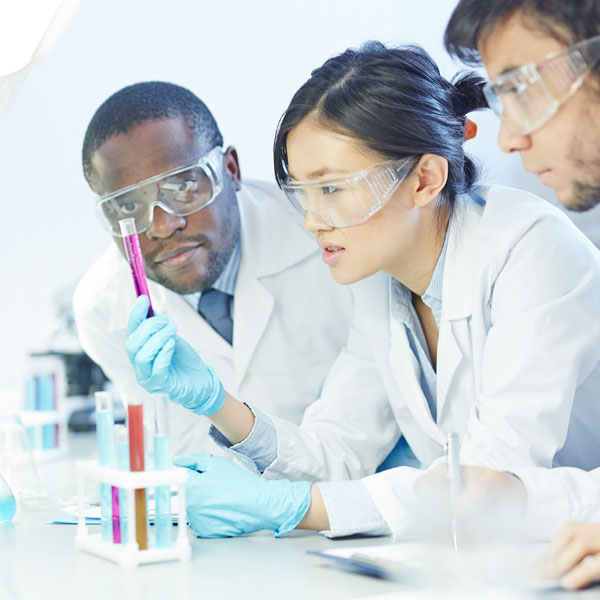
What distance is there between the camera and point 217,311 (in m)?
2.24

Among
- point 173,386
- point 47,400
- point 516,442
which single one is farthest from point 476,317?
point 47,400

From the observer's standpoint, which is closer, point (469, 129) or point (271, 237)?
point (469, 129)

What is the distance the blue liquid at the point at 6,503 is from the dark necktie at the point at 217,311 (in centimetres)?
80

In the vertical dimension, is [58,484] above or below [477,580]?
below

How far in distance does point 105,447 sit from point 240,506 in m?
0.26

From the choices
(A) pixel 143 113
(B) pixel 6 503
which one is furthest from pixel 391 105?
(B) pixel 6 503

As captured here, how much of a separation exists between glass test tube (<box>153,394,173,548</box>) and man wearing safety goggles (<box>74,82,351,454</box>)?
85 centimetres

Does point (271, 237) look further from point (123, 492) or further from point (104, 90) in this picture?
point (104, 90)

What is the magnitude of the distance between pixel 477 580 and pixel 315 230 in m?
0.85

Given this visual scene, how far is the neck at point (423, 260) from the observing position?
174cm

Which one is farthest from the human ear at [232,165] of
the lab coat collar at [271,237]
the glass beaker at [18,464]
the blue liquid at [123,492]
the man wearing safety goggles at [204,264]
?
the blue liquid at [123,492]

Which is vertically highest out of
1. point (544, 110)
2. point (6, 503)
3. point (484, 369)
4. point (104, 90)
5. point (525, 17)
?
point (104, 90)

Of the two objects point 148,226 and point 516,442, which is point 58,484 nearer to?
point 148,226

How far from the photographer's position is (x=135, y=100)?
2.11 m
